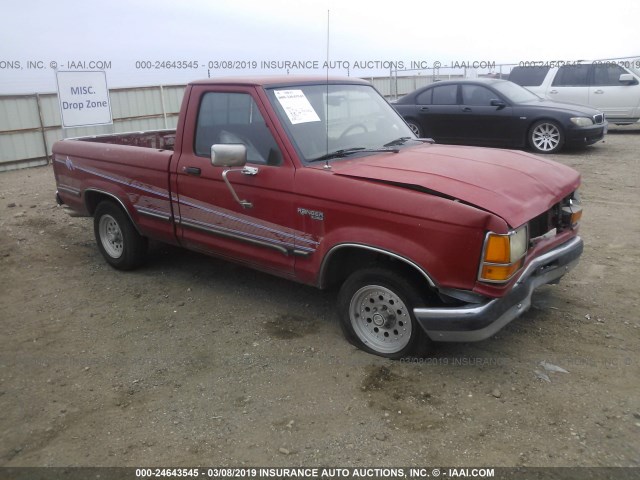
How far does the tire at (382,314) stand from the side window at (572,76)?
12360 mm

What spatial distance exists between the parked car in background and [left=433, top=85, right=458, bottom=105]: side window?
350 cm

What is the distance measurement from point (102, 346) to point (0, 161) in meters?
9.36

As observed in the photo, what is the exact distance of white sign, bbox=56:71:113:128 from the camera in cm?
1195

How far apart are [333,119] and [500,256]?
1.83m

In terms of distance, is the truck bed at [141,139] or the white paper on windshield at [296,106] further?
the truck bed at [141,139]

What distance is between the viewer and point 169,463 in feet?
9.67

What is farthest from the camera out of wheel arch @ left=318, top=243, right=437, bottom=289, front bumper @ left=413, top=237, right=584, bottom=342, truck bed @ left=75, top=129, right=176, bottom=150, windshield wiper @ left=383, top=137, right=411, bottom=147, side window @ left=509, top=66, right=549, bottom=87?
side window @ left=509, top=66, right=549, bottom=87

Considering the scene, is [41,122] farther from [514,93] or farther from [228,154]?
[228,154]

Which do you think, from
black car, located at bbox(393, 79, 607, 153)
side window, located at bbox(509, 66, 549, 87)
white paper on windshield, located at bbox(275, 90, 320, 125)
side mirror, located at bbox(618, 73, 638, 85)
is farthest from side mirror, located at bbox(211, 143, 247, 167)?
side mirror, located at bbox(618, 73, 638, 85)

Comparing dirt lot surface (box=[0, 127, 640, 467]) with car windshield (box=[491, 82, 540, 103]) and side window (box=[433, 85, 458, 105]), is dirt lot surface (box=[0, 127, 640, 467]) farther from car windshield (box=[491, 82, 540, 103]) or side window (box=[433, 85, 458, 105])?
side window (box=[433, 85, 458, 105])

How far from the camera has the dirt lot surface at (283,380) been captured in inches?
119

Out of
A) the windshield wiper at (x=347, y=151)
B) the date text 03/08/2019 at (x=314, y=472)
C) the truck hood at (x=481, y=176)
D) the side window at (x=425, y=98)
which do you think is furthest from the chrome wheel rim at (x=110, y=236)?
the side window at (x=425, y=98)

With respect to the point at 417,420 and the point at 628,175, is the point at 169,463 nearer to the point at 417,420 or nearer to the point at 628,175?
the point at 417,420

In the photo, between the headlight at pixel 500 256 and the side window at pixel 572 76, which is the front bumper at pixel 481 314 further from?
the side window at pixel 572 76
